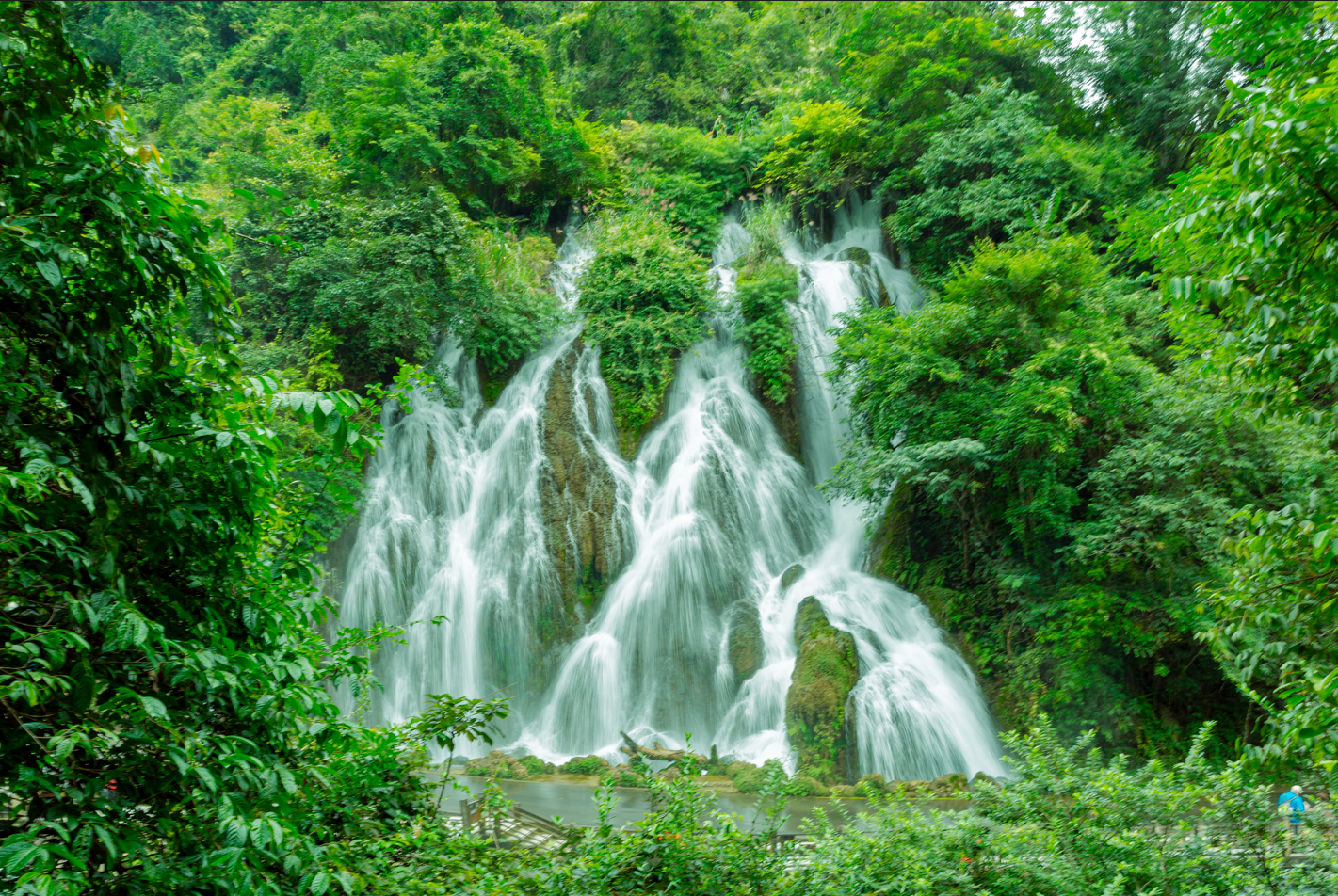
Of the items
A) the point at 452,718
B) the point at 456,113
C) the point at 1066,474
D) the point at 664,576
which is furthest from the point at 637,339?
the point at 452,718

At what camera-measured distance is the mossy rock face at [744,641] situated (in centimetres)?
1219

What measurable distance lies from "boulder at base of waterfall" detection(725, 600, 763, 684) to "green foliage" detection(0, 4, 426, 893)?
32.7ft

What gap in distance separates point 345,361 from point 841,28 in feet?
64.5

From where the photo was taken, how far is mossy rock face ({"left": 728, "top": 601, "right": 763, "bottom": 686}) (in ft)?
40.0

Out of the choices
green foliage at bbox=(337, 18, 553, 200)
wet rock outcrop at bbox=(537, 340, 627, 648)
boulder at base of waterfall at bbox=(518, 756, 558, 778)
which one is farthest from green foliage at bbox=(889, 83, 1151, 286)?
boulder at base of waterfall at bbox=(518, 756, 558, 778)

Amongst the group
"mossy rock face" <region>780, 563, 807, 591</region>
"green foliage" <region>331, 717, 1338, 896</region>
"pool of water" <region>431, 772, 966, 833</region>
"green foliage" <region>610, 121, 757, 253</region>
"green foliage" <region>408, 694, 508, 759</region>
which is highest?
"green foliage" <region>610, 121, 757, 253</region>

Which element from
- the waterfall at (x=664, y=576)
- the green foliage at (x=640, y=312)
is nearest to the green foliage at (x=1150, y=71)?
the waterfall at (x=664, y=576)

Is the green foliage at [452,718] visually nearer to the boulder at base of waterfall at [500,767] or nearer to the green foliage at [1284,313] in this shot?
the green foliage at [1284,313]

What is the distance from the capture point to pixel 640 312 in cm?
1656

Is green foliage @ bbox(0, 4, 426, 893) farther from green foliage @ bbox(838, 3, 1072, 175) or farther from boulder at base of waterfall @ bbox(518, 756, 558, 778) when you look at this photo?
green foliage @ bbox(838, 3, 1072, 175)

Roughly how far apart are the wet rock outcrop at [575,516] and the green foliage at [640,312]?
36.0 inches

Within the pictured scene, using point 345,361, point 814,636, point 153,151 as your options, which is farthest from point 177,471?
point 345,361

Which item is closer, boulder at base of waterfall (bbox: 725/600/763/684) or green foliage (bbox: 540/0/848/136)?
boulder at base of waterfall (bbox: 725/600/763/684)

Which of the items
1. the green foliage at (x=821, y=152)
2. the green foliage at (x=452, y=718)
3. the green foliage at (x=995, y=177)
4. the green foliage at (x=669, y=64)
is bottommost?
the green foliage at (x=452, y=718)
